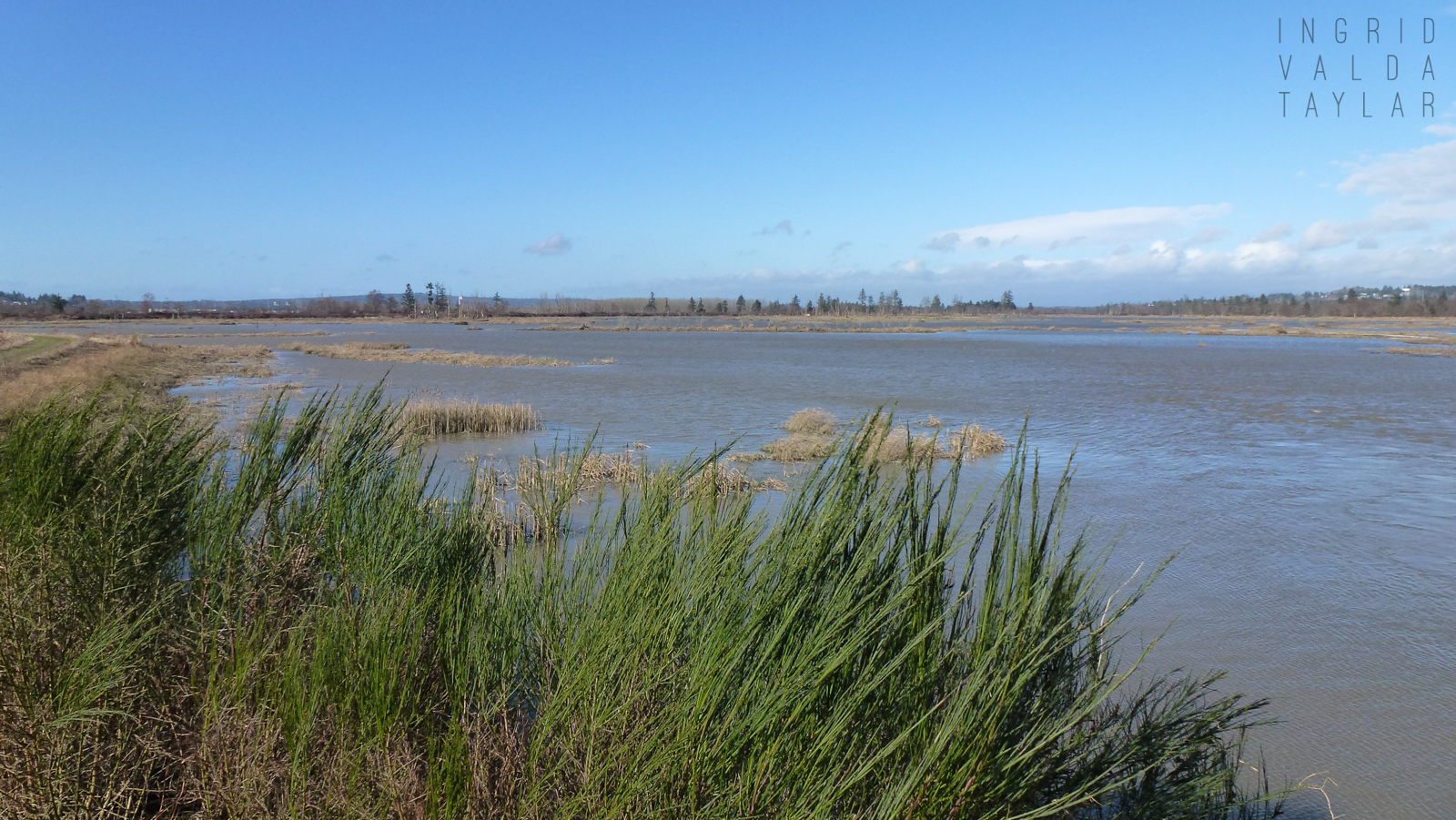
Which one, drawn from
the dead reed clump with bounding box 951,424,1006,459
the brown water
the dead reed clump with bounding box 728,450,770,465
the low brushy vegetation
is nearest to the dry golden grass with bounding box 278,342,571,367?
the brown water

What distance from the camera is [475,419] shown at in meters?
20.4

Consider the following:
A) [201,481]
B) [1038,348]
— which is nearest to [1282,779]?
[201,481]

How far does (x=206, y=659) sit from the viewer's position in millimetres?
4188

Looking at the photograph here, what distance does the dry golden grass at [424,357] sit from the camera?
43562mm

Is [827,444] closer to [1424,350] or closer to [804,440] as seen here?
[804,440]

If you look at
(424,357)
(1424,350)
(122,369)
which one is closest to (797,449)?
(122,369)

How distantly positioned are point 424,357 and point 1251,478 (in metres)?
38.8

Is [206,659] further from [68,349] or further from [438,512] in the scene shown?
[68,349]

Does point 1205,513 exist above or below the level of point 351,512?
below

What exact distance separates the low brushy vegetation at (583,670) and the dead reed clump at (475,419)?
1509 centimetres

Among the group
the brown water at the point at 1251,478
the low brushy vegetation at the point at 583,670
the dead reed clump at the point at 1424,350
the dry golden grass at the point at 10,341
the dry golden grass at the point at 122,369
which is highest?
the dry golden grass at the point at 10,341

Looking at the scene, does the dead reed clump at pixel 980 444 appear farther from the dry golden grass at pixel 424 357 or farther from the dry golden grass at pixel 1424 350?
the dry golden grass at pixel 1424 350

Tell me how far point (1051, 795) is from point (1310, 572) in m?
9.27

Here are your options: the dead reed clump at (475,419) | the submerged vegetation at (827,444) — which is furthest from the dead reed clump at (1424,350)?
the dead reed clump at (475,419)
